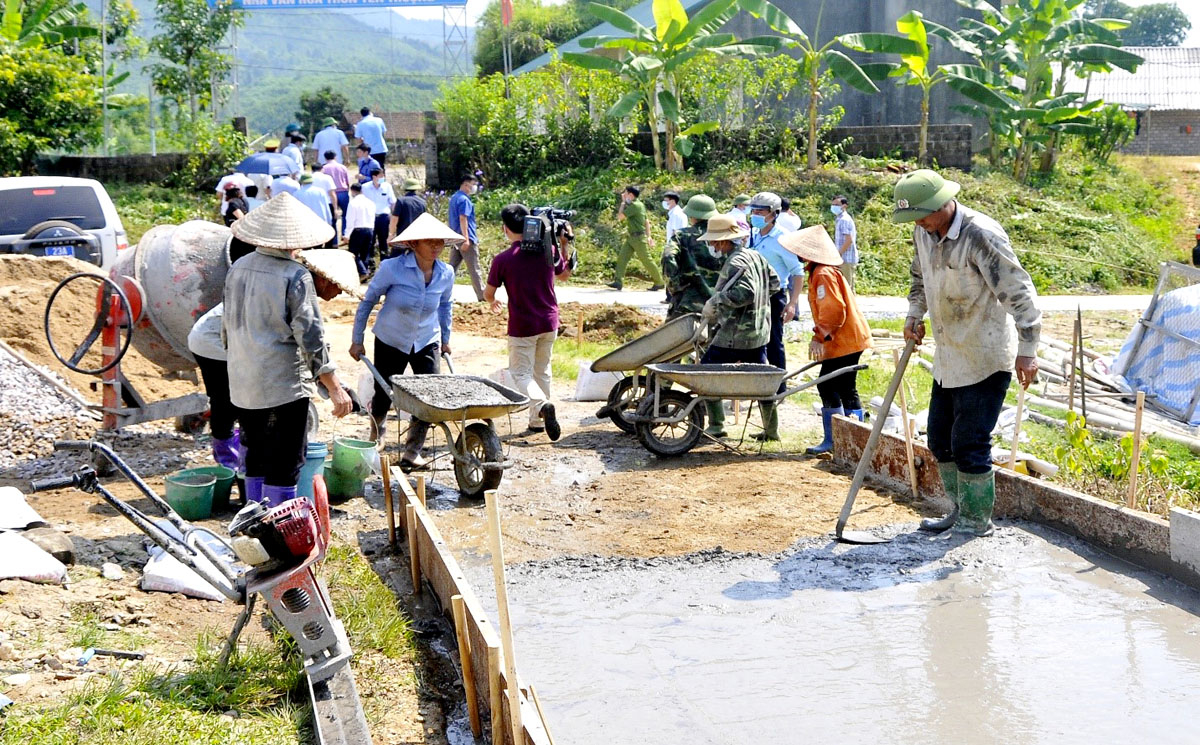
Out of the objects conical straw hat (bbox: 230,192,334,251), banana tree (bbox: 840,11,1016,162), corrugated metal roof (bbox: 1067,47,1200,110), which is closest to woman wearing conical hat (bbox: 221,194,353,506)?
conical straw hat (bbox: 230,192,334,251)

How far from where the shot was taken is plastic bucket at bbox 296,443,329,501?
6.31 metres

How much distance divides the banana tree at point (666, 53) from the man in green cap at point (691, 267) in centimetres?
1278

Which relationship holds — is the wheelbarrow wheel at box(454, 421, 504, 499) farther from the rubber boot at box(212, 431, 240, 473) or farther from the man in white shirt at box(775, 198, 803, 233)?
the man in white shirt at box(775, 198, 803, 233)

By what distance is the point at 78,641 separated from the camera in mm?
4652

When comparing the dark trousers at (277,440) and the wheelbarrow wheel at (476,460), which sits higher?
the dark trousers at (277,440)

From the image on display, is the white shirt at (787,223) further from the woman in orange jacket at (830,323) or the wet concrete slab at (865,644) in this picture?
the wet concrete slab at (865,644)

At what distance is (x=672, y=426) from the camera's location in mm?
8414

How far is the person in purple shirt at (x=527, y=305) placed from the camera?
8.72 metres

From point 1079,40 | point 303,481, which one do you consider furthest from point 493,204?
point 303,481

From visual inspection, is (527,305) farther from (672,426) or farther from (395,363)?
(672,426)

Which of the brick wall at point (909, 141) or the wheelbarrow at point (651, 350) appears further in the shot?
the brick wall at point (909, 141)

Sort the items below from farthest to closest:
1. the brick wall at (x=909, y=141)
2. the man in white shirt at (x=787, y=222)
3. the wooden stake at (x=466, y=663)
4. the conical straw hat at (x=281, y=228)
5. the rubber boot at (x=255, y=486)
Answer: the brick wall at (x=909, y=141) → the man in white shirt at (x=787, y=222) → the rubber boot at (x=255, y=486) → the conical straw hat at (x=281, y=228) → the wooden stake at (x=466, y=663)

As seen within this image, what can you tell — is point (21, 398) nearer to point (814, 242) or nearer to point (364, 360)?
point (364, 360)

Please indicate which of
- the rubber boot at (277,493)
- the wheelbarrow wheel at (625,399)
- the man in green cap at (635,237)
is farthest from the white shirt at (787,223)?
the rubber boot at (277,493)
